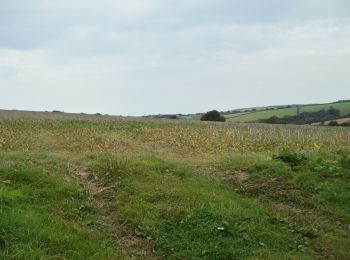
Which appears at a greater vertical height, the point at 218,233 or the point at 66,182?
the point at 66,182

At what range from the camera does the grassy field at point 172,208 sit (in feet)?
21.1

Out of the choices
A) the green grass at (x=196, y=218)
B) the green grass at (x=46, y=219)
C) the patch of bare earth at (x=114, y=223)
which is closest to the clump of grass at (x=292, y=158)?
the green grass at (x=196, y=218)

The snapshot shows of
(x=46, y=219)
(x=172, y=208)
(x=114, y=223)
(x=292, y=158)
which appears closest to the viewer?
(x=46, y=219)

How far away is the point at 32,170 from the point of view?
9336 mm

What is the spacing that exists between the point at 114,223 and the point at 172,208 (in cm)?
108

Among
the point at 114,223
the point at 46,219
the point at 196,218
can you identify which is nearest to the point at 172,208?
Result: the point at 196,218

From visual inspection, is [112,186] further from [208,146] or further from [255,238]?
[208,146]

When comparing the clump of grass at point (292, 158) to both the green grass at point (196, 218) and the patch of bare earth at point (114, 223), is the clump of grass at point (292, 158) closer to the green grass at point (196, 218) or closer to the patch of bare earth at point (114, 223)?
the green grass at point (196, 218)

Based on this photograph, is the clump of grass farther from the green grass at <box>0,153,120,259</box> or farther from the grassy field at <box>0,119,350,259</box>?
the green grass at <box>0,153,120,259</box>

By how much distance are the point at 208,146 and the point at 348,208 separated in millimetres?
10423

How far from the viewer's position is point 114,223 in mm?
7438

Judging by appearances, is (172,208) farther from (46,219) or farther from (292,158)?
(292,158)

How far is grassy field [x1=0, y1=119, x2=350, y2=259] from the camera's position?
6.42 m

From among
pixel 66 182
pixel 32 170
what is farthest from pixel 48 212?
pixel 32 170
